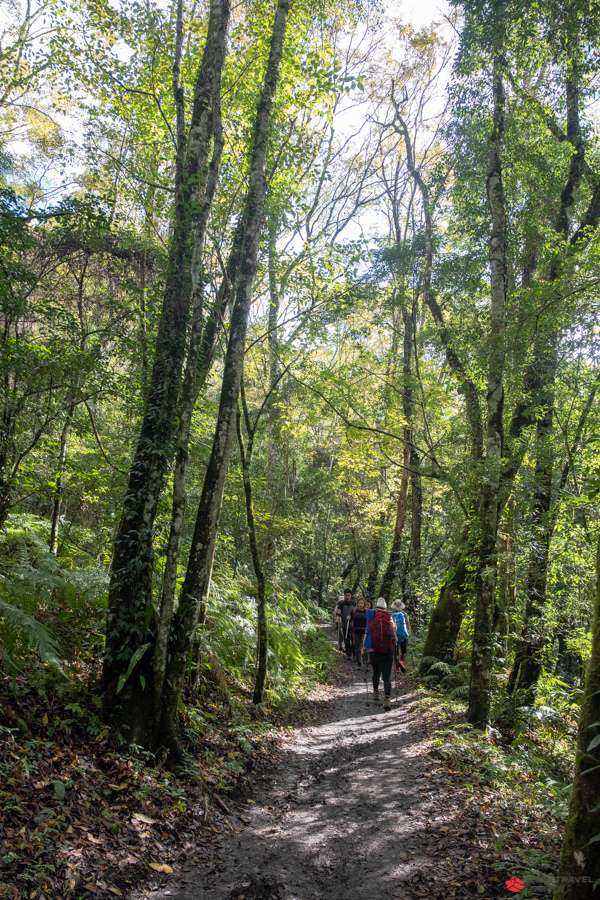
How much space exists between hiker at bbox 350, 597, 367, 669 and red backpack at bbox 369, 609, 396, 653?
3639 millimetres

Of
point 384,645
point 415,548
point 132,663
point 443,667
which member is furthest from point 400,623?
point 132,663

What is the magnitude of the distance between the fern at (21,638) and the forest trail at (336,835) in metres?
2.14

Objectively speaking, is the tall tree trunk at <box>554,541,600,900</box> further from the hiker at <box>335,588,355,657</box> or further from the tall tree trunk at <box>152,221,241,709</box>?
the hiker at <box>335,588,355,657</box>

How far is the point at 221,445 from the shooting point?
6398 millimetres

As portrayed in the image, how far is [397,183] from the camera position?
810 inches

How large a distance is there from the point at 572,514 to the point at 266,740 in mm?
7866

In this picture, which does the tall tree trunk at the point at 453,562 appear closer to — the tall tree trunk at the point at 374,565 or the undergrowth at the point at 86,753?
the undergrowth at the point at 86,753

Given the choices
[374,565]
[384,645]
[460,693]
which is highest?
[374,565]

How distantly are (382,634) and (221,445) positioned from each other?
5.92m

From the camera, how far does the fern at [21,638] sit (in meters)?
4.49

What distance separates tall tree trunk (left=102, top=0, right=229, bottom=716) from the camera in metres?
5.23

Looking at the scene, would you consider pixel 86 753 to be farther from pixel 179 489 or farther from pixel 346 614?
pixel 346 614

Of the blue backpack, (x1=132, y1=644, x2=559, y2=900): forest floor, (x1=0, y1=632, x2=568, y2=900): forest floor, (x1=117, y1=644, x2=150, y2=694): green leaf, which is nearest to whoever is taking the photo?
(x1=0, y1=632, x2=568, y2=900): forest floor

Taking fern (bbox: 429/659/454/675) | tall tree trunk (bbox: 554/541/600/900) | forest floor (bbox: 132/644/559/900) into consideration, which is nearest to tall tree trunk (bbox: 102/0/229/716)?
forest floor (bbox: 132/644/559/900)
